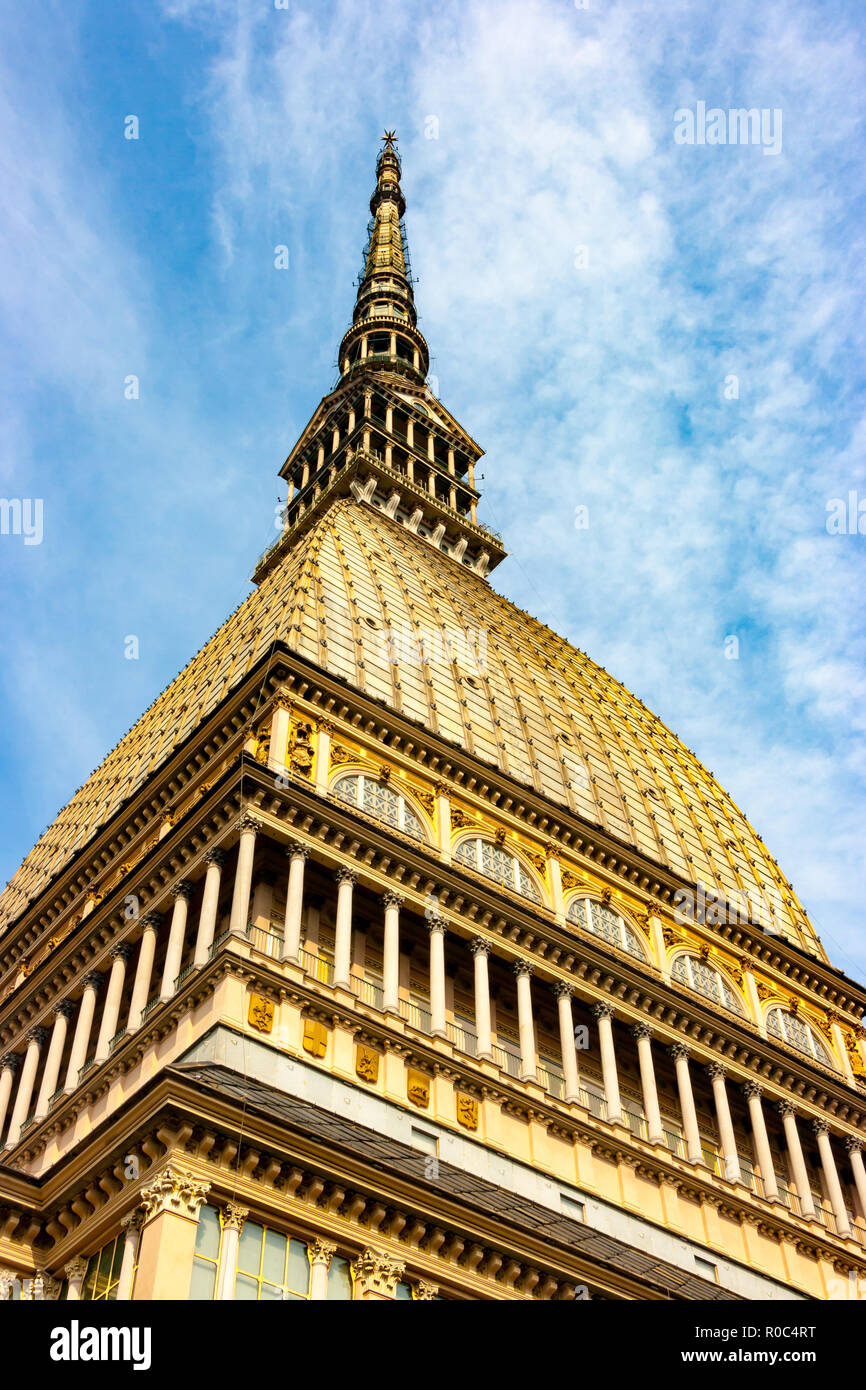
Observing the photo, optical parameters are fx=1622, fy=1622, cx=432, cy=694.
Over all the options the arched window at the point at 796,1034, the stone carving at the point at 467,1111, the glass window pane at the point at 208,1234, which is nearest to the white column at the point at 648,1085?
the stone carving at the point at 467,1111

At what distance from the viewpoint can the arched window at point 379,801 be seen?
162 feet

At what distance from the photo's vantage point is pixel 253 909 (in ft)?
145

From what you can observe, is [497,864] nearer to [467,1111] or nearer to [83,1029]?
[467,1111]

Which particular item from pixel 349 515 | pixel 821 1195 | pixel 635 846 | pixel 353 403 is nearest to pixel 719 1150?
pixel 821 1195

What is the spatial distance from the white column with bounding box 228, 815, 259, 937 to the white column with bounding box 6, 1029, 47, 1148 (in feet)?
38.3

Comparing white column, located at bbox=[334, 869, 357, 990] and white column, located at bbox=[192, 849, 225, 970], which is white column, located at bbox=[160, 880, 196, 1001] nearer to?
white column, located at bbox=[192, 849, 225, 970]

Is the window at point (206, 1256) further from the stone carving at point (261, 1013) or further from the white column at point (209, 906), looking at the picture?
the white column at point (209, 906)

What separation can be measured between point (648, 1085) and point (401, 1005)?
9.78 m

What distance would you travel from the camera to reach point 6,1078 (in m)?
53.2

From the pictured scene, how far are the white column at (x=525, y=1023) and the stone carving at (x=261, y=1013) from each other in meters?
8.80

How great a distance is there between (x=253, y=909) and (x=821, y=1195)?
73.9ft

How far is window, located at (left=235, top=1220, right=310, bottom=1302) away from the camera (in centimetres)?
3219
